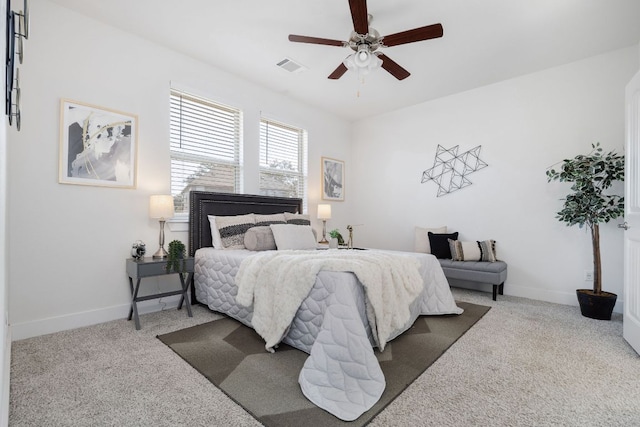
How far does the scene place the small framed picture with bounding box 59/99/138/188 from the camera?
2768mm

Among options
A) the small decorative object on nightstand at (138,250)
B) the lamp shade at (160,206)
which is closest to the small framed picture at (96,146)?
the lamp shade at (160,206)

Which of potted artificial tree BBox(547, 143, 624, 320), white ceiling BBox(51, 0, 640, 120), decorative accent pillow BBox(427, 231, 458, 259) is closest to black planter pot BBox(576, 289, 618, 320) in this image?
potted artificial tree BBox(547, 143, 624, 320)

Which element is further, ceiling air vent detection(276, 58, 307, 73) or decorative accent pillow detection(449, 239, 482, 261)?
decorative accent pillow detection(449, 239, 482, 261)

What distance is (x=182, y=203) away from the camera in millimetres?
3582

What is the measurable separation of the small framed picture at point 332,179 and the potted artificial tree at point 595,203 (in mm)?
3109

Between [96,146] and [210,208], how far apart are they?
48.1 inches

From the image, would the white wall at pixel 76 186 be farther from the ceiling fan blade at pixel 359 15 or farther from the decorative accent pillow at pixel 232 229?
the ceiling fan blade at pixel 359 15

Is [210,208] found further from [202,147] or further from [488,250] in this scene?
[488,250]

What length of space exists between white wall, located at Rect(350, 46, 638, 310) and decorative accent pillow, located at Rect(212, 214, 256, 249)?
2.61 meters

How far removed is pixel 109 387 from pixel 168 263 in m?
1.25

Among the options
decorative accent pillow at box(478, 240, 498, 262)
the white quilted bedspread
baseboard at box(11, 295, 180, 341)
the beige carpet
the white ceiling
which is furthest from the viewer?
decorative accent pillow at box(478, 240, 498, 262)

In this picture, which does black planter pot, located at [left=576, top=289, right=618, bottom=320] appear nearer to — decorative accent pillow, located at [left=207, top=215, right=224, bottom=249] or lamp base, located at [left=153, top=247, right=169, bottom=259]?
decorative accent pillow, located at [left=207, top=215, right=224, bottom=249]

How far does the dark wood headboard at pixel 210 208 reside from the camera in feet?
11.6

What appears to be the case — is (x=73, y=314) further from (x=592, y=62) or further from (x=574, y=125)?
(x=592, y=62)
